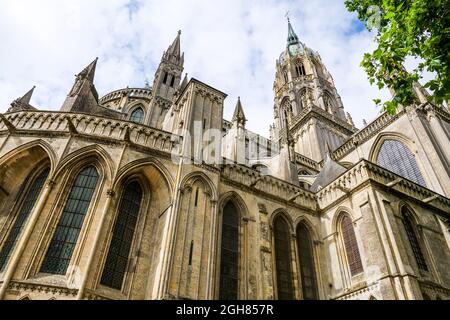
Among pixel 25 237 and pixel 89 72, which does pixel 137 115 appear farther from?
pixel 25 237

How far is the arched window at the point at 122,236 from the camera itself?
34.9 ft

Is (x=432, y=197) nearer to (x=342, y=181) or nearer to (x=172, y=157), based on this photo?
(x=342, y=181)

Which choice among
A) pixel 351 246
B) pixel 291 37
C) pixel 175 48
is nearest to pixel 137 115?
pixel 175 48

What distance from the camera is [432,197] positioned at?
16.4 meters

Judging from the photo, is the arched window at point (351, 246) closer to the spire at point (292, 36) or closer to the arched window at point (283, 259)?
the arched window at point (283, 259)

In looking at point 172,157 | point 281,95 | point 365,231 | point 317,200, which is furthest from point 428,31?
point 281,95

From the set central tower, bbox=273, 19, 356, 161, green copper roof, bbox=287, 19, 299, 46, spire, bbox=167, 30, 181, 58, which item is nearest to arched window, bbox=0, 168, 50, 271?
central tower, bbox=273, 19, 356, 161

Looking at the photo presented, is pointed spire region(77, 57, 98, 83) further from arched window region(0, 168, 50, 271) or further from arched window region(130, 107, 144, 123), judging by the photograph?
arched window region(130, 107, 144, 123)

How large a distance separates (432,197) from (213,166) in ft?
38.6

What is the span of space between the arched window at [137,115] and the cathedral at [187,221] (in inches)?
426

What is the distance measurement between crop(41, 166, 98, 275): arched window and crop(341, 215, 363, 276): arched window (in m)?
11.7

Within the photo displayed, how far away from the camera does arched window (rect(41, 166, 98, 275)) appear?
33.7 feet
